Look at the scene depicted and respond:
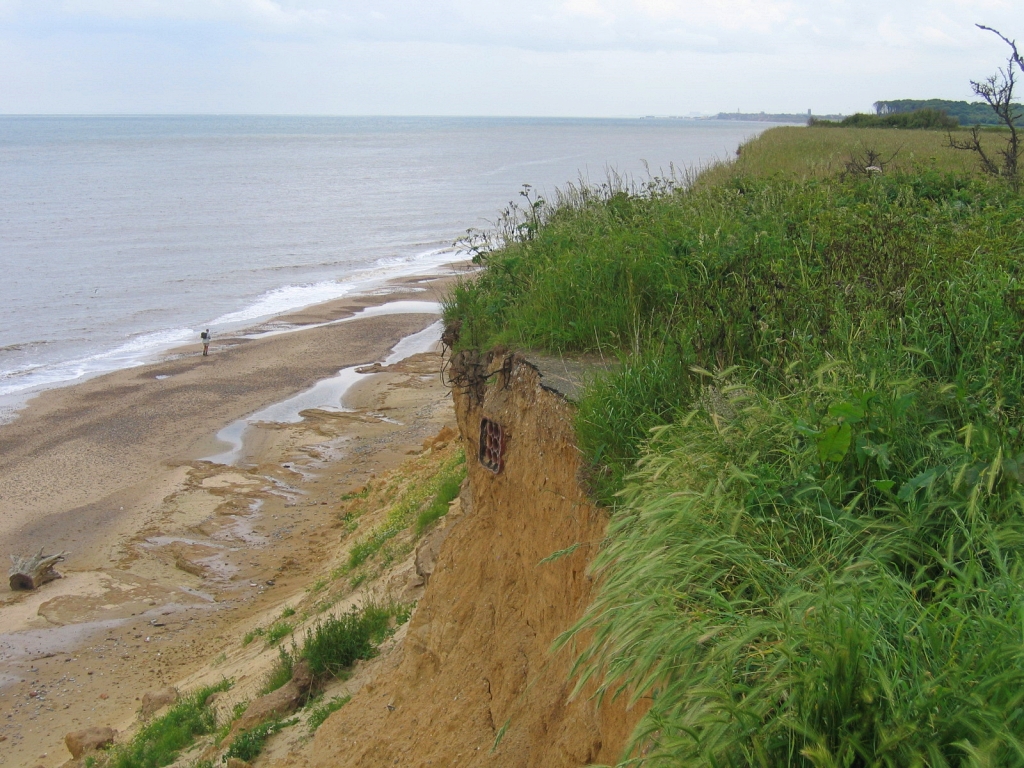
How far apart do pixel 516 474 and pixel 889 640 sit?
4150 mm

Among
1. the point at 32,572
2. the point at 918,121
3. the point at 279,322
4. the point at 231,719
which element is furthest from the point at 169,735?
the point at 918,121

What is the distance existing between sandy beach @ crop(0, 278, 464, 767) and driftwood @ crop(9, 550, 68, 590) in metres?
0.18

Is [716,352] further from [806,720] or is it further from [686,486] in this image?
[806,720]

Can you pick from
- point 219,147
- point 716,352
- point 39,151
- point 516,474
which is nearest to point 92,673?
point 516,474

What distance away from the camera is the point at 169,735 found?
8812mm

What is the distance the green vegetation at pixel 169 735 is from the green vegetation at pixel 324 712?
6.36 ft

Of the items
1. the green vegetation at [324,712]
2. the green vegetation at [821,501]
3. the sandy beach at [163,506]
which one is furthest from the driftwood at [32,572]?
the green vegetation at [821,501]

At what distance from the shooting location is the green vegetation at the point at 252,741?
7.21 meters

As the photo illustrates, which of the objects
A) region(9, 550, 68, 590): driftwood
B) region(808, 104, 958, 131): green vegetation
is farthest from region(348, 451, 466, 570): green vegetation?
region(808, 104, 958, 131): green vegetation

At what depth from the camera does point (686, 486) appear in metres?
3.17

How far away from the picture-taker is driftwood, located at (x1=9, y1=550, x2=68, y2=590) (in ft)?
47.3

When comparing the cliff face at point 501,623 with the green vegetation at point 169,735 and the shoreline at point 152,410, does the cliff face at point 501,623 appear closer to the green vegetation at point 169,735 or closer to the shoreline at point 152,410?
the green vegetation at point 169,735

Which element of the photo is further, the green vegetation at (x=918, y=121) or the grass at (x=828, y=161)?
the green vegetation at (x=918, y=121)

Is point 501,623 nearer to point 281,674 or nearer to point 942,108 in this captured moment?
point 281,674
